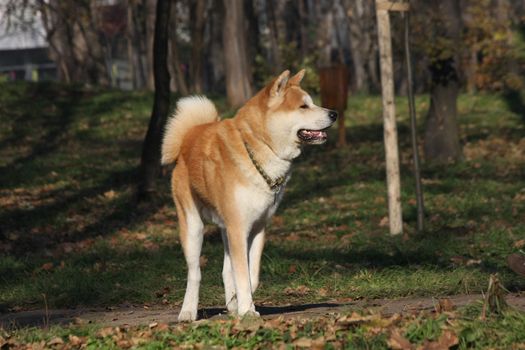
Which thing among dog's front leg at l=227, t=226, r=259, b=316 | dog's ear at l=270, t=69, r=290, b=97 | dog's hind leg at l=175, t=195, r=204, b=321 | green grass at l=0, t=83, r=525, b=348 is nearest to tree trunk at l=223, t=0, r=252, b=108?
green grass at l=0, t=83, r=525, b=348

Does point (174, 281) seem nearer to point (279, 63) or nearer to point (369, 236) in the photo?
point (369, 236)

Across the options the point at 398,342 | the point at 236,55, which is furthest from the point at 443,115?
the point at 398,342

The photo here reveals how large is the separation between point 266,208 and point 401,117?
821 inches

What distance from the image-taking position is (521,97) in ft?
99.0

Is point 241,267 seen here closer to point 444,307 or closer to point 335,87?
point 444,307

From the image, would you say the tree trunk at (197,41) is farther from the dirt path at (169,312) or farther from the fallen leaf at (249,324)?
the fallen leaf at (249,324)

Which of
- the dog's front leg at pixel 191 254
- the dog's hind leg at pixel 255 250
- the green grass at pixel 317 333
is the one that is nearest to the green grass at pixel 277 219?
the dog's front leg at pixel 191 254

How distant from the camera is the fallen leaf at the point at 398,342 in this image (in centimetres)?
630

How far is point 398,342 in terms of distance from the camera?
6.34 meters

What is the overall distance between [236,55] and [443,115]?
896cm

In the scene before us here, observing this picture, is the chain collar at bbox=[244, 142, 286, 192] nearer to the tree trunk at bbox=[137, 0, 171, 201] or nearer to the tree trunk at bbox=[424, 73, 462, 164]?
the tree trunk at bbox=[137, 0, 171, 201]

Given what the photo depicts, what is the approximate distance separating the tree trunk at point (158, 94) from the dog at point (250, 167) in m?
9.26

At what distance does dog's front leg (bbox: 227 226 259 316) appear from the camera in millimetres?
8086

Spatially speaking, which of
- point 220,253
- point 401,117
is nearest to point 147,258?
point 220,253
